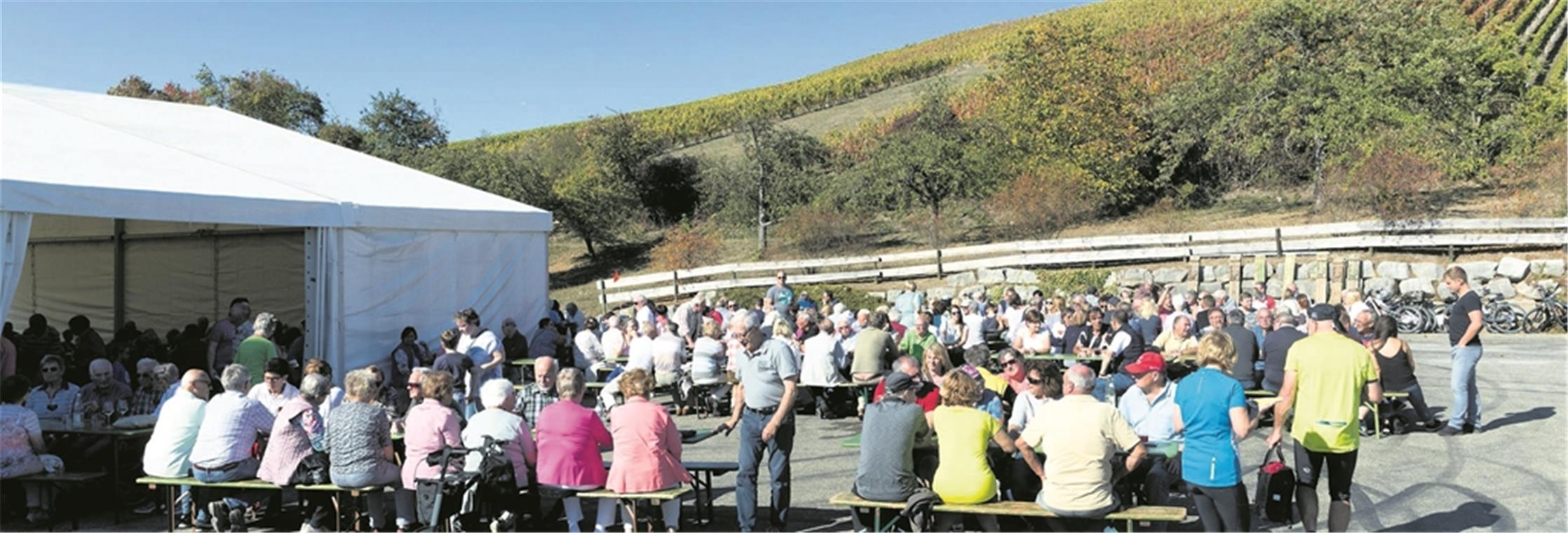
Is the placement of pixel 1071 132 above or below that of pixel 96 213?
above

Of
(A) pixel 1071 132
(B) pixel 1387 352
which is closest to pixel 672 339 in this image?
(B) pixel 1387 352

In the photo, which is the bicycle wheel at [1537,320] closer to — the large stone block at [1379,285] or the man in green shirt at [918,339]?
the large stone block at [1379,285]

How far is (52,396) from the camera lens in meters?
8.12

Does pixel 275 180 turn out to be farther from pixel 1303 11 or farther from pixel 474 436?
pixel 1303 11

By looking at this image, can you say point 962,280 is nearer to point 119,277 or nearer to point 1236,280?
point 1236,280

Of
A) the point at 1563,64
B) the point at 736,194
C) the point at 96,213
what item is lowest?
the point at 96,213

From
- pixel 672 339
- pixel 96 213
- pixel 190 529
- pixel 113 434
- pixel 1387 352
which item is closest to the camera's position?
pixel 190 529

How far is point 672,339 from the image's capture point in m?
12.0

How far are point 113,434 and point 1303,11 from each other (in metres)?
28.4

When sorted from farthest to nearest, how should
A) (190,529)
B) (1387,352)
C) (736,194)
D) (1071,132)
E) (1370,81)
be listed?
(736,194), (1071,132), (1370,81), (1387,352), (190,529)

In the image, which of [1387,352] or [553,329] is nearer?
[1387,352]

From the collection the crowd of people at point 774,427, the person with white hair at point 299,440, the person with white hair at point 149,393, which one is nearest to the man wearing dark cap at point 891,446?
the crowd of people at point 774,427

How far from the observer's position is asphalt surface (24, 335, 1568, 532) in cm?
689

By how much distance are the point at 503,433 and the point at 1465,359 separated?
7.73 m
